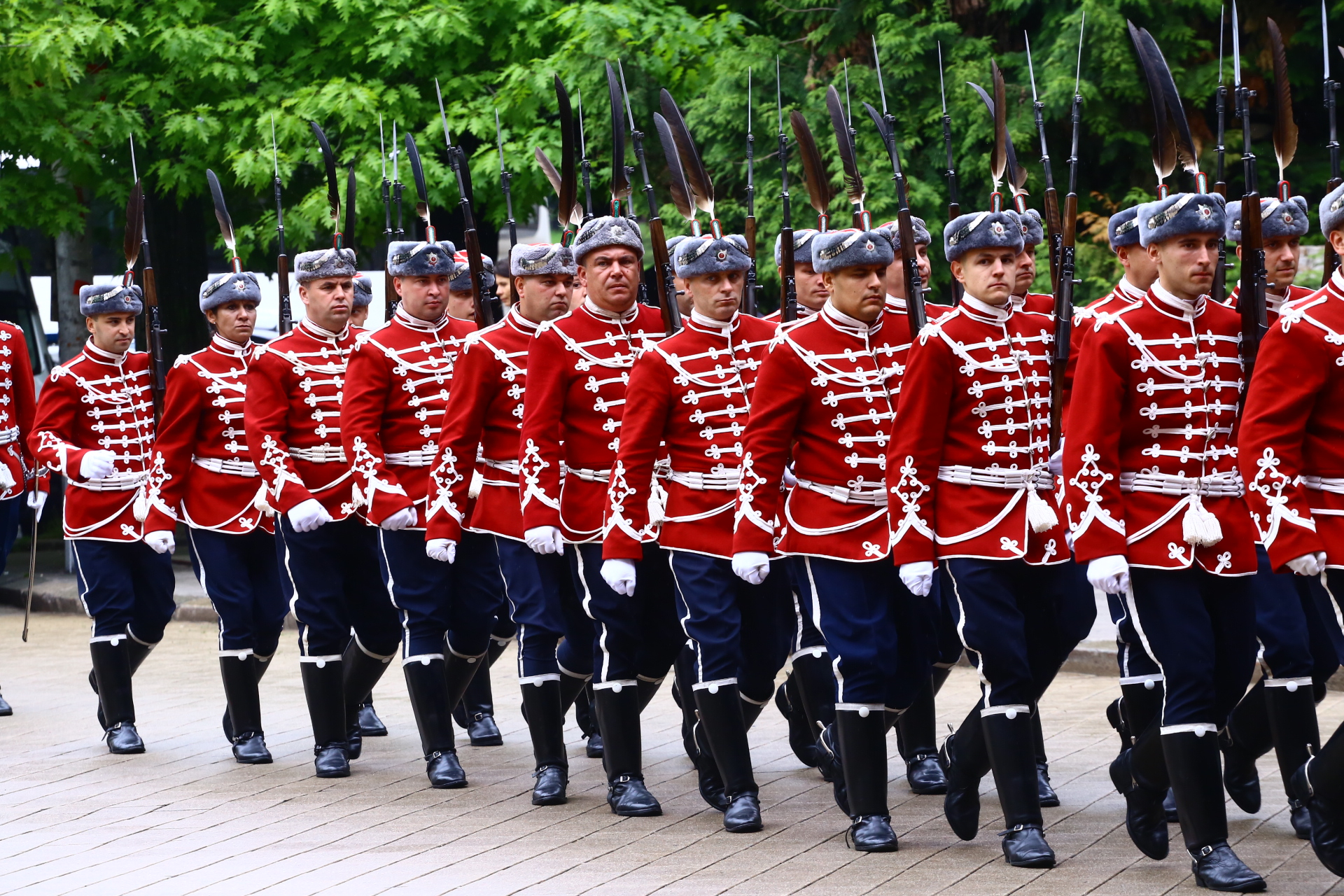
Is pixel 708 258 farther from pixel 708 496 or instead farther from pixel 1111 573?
pixel 1111 573

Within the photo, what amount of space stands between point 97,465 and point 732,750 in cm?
386

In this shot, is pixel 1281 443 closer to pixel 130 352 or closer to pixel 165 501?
pixel 165 501

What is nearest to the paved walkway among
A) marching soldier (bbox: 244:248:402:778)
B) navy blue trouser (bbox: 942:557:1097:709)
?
marching soldier (bbox: 244:248:402:778)

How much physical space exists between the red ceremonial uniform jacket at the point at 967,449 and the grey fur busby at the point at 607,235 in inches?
59.2

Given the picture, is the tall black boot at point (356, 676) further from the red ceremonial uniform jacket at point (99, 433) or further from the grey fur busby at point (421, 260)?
the grey fur busby at point (421, 260)

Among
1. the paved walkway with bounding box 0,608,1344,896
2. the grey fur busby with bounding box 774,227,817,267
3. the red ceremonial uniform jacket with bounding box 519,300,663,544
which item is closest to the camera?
the paved walkway with bounding box 0,608,1344,896

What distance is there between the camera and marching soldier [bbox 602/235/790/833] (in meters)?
6.99

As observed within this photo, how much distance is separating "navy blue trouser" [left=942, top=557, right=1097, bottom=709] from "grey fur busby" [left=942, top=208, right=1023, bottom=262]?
39.4 inches

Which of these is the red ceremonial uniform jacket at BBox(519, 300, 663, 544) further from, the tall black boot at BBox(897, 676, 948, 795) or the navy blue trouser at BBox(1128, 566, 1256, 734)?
the navy blue trouser at BBox(1128, 566, 1256, 734)

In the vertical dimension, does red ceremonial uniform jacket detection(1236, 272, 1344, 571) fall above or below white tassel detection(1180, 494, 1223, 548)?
above

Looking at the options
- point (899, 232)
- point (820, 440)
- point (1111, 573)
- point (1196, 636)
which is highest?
point (899, 232)

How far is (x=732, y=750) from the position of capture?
699 cm

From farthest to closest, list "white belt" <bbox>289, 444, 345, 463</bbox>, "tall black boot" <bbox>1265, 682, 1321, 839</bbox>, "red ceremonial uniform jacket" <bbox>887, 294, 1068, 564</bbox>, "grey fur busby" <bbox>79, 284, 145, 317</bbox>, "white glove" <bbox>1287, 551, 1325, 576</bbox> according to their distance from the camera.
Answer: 1. "grey fur busby" <bbox>79, 284, 145, 317</bbox>
2. "white belt" <bbox>289, 444, 345, 463</bbox>
3. "tall black boot" <bbox>1265, 682, 1321, 839</bbox>
4. "red ceremonial uniform jacket" <bbox>887, 294, 1068, 564</bbox>
5. "white glove" <bbox>1287, 551, 1325, 576</bbox>

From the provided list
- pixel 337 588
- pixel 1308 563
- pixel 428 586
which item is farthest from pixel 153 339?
pixel 1308 563
